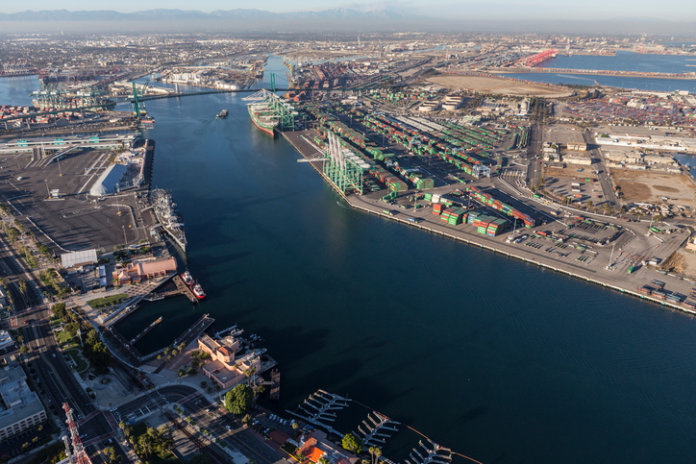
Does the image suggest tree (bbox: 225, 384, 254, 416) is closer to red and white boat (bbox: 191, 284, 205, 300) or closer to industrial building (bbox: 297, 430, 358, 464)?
industrial building (bbox: 297, 430, 358, 464)

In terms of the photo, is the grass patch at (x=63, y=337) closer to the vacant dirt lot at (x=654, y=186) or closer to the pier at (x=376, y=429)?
the pier at (x=376, y=429)

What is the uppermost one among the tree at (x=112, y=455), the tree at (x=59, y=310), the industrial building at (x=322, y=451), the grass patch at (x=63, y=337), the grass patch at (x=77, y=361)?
the tree at (x=59, y=310)

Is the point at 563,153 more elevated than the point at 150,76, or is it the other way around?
the point at 150,76

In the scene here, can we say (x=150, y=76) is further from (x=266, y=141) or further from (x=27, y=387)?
(x=27, y=387)

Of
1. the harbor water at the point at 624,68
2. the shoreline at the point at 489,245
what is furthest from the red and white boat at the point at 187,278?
the harbor water at the point at 624,68

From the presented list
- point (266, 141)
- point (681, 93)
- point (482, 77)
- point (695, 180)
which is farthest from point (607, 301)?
point (482, 77)

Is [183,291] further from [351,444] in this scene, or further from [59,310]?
[351,444]
